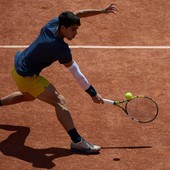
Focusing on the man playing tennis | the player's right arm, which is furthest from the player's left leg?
the player's right arm

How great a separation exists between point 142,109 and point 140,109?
1.3 inches

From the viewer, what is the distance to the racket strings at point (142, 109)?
889cm

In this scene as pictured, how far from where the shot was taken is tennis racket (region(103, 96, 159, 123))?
8.89m

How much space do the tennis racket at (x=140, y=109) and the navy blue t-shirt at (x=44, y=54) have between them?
102 cm

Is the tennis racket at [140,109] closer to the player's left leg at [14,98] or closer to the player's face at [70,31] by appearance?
the player's face at [70,31]

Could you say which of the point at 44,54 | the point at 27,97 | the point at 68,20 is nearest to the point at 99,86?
the point at 27,97

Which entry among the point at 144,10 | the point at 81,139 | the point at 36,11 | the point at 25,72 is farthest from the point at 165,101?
the point at 36,11

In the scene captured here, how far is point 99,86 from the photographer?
34.6ft

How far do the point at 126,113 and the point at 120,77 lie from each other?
6.01 ft

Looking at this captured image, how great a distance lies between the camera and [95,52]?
11562 mm

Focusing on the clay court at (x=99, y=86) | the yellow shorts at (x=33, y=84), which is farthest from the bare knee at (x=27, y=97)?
the clay court at (x=99, y=86)

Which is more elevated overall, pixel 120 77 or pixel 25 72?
pixel 25 72

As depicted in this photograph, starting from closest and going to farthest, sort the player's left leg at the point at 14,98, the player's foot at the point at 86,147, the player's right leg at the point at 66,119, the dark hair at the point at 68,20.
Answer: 1. the dark hair at the point at 68,20
2. the player's right leg at the point at 66,119
3. the player's foot at the point at 86,147
4. the player's left leg at the point at 14,98

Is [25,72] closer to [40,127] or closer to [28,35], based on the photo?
[40,127]
